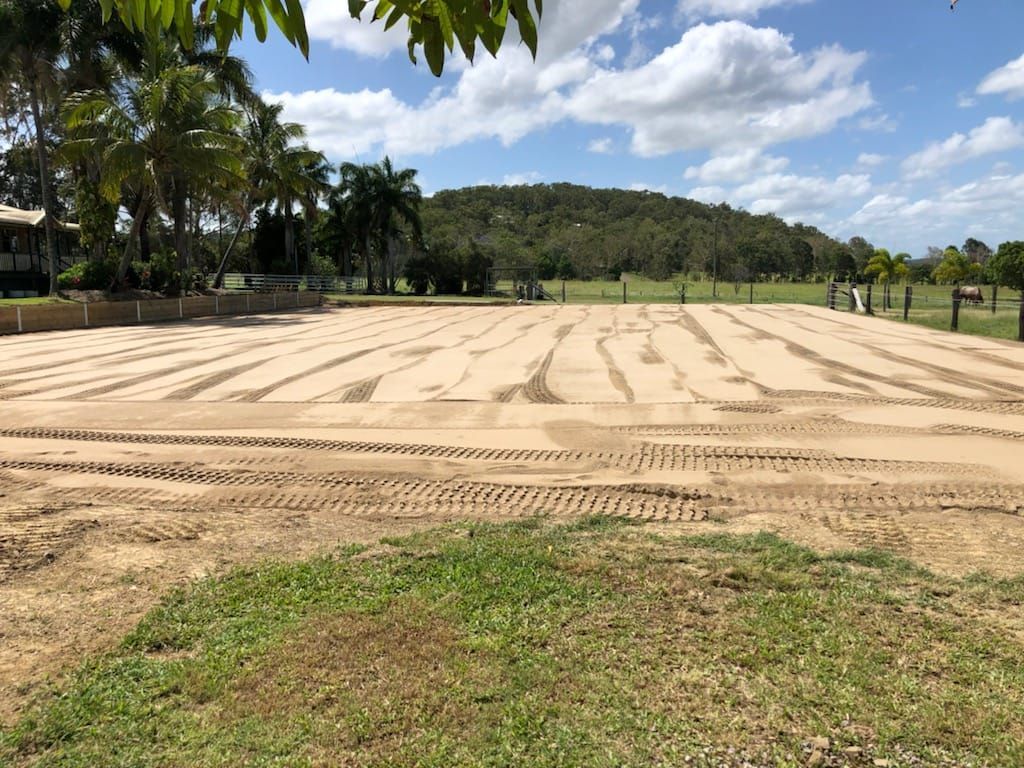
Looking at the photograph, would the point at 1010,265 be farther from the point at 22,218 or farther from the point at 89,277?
the point at 22,218

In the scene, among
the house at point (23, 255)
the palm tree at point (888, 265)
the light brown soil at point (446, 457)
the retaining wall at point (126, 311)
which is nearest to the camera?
the light brown soil at point (446, 457)

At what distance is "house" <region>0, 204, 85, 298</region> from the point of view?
31641 mm

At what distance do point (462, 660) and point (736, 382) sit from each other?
8913 millimetres

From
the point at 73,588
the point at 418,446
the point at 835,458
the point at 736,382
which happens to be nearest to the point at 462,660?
the point at 73,588

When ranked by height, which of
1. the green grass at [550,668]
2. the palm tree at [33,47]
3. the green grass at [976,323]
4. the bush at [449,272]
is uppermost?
the palm tree at [33,47]

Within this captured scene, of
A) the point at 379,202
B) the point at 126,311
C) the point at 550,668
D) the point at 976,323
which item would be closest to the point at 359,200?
the point at 379,202

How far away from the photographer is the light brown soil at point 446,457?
4.43 m

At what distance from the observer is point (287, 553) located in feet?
14.5

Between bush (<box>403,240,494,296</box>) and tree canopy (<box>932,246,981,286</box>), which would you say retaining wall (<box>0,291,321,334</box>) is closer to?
bush (<box>403,240,494,296</box>)

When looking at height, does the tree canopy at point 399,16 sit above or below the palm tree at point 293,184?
below

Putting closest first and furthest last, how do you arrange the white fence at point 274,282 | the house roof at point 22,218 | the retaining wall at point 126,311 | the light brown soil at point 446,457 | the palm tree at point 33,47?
the light brown soil at point 446,457 → the retaining wall at point 126,311 → the palm tree at point 33,47 → the house roof at point 22,218 → the white fence at point 274,282

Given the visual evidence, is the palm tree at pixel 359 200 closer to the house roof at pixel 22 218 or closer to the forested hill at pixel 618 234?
the forested hill at pixel 618 234

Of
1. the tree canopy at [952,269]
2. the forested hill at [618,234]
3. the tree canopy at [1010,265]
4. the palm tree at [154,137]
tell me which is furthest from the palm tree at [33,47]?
the tree canopy at [952,269]

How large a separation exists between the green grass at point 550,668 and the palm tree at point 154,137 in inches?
1042
